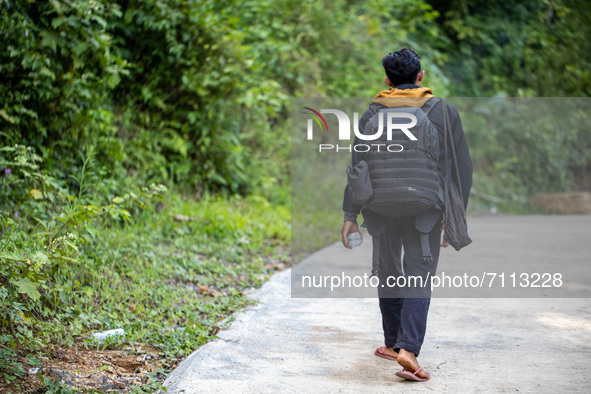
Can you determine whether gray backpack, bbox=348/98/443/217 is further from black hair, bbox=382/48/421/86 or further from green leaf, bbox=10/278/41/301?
green leaf, bbox=10/278/41/301

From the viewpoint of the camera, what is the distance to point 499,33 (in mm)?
22328

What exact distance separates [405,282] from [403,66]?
1.28 m

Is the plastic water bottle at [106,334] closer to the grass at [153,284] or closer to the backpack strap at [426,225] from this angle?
the grass at [153,284]

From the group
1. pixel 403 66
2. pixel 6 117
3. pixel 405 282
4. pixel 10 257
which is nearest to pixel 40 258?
pixel 10 257

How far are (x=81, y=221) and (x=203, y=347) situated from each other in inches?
54.9

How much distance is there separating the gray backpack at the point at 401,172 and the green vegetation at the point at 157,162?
1.55 meters

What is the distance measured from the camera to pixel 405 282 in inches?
155

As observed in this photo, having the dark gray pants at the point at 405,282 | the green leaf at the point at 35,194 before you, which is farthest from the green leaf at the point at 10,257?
the dark gray pants at the point at 405,282

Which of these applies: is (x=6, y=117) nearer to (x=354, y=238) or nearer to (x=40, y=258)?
(x=40, y=258)

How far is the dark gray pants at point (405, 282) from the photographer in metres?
3.88

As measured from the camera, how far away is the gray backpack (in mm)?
3834

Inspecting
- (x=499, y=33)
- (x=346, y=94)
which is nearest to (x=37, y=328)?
(x=346, y=94)

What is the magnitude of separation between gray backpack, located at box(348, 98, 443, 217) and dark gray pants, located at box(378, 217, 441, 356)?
169 mm

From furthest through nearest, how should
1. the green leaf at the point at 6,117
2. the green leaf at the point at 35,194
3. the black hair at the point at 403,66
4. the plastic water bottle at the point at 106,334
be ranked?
the green leaf at the point at 6,117
the green leaf at the point at 35,194
the plastic water bottle at the point at 106,334
the black hair at the point at 403,66
